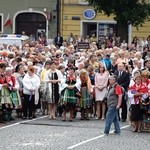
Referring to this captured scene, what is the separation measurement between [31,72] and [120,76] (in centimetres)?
278

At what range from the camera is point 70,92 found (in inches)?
931

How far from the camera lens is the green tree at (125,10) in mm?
43594

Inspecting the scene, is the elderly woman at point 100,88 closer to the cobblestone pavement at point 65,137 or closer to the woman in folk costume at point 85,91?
the woman in folk costume at point 85,91

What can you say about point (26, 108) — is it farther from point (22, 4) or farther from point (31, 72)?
point (22, 4)

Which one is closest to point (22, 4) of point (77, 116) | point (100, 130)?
point (77, 116)

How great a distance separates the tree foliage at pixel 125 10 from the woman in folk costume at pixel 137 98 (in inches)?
858

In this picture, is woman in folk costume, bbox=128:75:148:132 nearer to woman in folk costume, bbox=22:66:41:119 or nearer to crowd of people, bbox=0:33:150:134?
crowd of people, bbox=0:33:150:134

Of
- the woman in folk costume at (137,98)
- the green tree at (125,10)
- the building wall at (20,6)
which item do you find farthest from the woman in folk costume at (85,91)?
the building wall at (20,6)

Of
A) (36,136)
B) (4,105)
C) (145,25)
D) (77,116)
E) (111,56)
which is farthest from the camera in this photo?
(145,25)

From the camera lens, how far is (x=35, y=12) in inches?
1975

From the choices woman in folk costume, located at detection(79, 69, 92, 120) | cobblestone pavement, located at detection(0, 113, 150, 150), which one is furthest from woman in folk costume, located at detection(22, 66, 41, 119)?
woman in folk costume, located at detection(79, 69, 92, 120)

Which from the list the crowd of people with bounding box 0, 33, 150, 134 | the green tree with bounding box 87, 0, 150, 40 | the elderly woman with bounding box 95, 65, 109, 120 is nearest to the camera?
the crowd of people with bounding box 0, 33, 150, 134

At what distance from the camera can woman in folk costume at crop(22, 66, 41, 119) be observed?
2398 cm

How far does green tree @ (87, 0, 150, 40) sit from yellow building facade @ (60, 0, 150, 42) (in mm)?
3967
